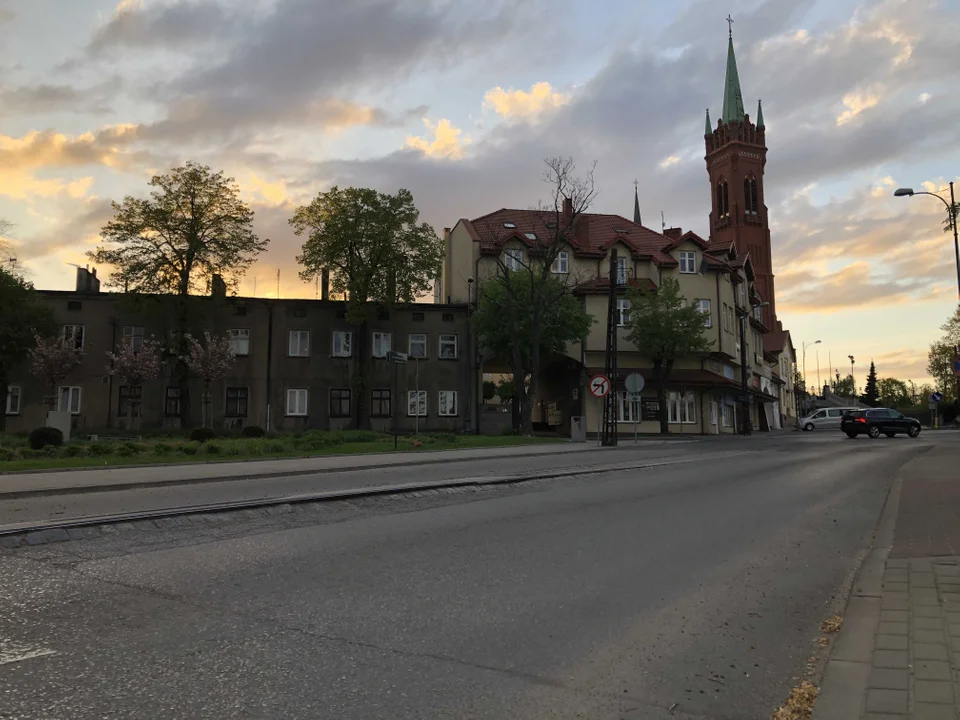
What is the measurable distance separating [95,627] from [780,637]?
4683 mm

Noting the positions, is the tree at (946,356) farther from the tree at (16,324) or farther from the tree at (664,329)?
the tree at (16,324)

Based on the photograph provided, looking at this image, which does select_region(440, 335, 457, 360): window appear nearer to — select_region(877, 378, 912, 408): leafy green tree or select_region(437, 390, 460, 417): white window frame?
select_region(437, 390, 460, 417): white window frame

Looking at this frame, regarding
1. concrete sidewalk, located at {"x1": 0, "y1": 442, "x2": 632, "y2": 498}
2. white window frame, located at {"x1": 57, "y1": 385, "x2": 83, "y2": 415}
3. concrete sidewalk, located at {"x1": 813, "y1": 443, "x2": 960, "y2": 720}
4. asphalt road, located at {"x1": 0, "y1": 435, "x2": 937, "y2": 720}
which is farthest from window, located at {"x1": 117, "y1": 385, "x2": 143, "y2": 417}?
concrete sidewalk, located at {"x1": 813, "y1": 443, "x2": 960, "y2": 720}

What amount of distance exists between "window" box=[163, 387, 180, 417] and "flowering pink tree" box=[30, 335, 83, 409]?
534 cm

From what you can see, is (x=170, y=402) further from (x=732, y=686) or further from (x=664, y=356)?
(x=732, y=686)

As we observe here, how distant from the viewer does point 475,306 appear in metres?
50.3

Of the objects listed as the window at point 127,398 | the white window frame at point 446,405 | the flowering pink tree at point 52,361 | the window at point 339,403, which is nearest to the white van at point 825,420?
the white window frame at point 446,405

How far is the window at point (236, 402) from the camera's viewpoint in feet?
152

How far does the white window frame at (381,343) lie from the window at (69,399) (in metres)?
17.6

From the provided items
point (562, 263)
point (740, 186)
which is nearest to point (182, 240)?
point (562, 263)

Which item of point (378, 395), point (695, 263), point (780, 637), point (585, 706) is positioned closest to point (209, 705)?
point (585, 706)

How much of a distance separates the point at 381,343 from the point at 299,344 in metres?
5.20

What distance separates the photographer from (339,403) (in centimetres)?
4772

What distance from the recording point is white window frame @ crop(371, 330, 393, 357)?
49.0 metres
